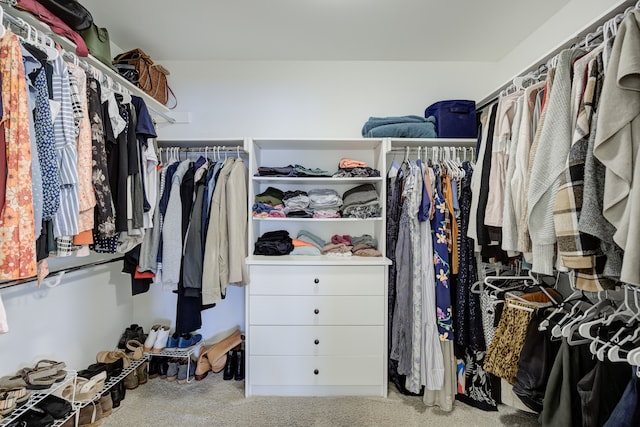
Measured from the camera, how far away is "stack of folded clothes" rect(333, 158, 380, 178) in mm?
2178

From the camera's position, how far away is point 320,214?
2219mm

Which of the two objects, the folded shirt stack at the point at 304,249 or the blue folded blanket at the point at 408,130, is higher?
the blue folded blanket at the point at 408,130

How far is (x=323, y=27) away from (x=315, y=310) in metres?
1.89

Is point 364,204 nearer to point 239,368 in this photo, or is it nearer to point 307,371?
point 307,371

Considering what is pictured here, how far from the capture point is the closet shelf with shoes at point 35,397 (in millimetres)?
1315

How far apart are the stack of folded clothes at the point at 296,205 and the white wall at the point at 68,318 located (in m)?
1.36

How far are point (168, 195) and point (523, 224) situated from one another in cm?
205

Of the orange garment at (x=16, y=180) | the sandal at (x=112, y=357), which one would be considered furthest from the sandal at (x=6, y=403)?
the orange garment at (x=16, y=180)

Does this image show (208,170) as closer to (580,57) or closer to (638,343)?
(580,57)

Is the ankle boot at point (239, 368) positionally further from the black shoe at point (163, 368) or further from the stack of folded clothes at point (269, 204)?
the stack of folded clothes at point (269, 204)

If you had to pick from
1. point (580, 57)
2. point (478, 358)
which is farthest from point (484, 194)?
point (478, 358)

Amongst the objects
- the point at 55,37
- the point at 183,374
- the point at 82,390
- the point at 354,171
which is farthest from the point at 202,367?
the point at 55,37

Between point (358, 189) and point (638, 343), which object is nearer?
point (638, 343)

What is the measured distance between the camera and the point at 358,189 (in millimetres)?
2264
